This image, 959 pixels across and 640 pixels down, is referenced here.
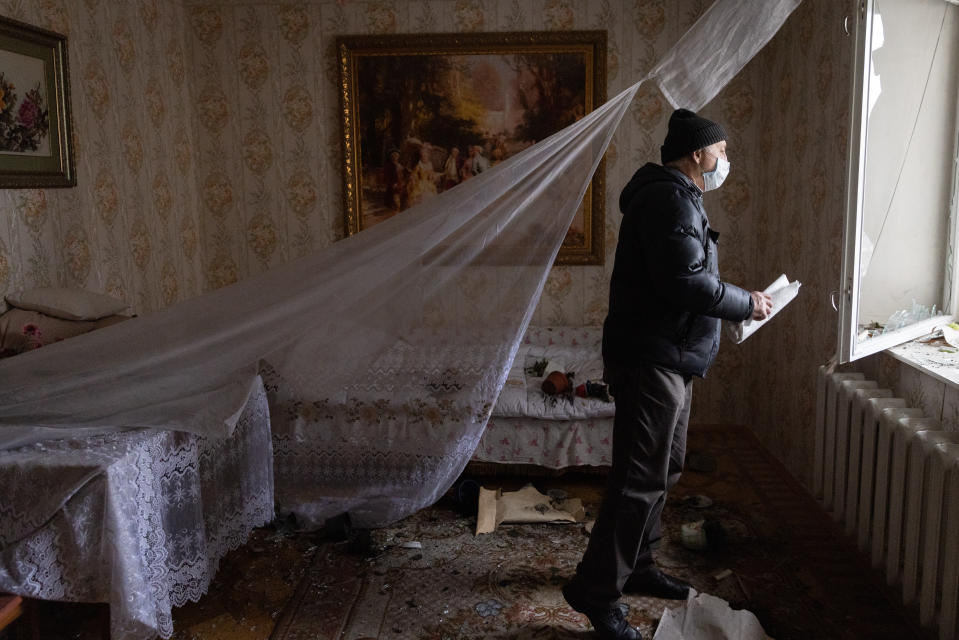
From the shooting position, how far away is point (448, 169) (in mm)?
4125

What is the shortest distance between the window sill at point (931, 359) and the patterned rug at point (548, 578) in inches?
27.4

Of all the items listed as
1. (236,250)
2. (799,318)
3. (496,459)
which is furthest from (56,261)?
(799,318)

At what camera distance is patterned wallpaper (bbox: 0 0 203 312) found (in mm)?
2943

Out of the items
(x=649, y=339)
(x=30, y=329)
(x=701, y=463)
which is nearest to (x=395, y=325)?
(x=649, y=339)

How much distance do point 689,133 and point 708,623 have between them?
1.37m

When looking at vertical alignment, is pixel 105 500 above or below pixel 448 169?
below

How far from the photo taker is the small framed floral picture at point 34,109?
9.00 ft

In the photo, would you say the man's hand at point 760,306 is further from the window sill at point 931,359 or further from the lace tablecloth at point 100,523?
the lace tablecloth at point 100,523

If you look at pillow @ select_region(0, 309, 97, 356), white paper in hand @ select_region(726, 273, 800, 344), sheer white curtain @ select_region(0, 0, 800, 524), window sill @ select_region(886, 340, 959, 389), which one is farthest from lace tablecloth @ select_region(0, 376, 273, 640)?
window sill @ select_region(886, 340, 959, 389)

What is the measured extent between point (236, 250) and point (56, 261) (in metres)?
1.29

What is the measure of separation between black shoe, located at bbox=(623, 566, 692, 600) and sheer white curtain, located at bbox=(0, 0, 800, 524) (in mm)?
680

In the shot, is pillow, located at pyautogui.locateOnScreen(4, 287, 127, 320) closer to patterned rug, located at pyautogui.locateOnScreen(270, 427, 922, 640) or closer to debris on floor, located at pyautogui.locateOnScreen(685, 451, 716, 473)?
patterned rug, located at pyautogui.locateOnScreen(270, 427, 922, 640)

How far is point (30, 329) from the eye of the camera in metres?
2.59

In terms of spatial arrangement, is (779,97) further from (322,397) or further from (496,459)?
(322,397)
